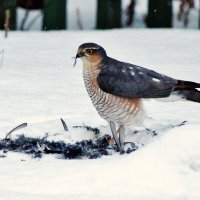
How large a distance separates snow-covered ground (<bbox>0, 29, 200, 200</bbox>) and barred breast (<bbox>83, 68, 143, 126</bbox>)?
0.55 ft

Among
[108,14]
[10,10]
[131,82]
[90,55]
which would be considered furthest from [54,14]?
[131,82]

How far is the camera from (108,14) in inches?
300

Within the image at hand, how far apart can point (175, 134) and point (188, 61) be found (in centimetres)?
245

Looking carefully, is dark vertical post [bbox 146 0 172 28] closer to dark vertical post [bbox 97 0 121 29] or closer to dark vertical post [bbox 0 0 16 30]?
dark vertical post [bbox 97 0 121 29]

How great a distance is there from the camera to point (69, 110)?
4.75 metres

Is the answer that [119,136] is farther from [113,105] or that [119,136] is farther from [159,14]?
[159,14]

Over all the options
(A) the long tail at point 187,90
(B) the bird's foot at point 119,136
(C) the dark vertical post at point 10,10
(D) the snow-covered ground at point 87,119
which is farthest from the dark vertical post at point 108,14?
(B) the bird's foot at point 119,136

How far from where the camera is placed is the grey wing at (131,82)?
3961mm

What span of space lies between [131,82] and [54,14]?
3573 millimetres

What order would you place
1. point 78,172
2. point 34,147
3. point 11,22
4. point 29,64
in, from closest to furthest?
1. point 78,172
2. point 34,147
3. point 29,64
4. point 11,22

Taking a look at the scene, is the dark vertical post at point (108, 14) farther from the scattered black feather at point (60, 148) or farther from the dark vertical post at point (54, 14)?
the scattered black feather at point (60, 148)

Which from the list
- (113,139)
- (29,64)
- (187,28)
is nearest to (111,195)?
(113,139)

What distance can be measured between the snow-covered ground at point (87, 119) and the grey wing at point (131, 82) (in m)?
0.22

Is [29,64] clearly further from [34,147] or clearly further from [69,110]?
[34,147]
